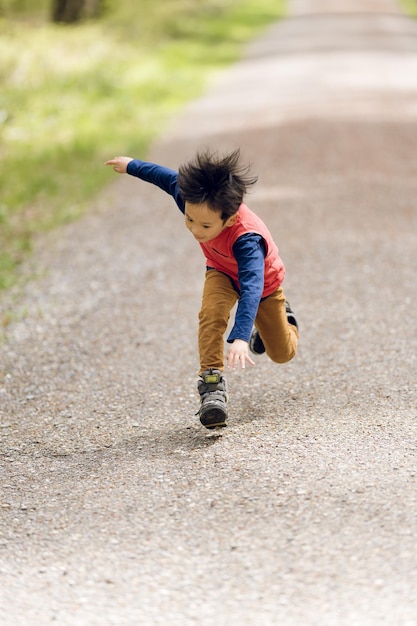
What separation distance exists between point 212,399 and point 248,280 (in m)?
0.59

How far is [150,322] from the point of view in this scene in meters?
6.19

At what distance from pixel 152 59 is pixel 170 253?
44.8 feet

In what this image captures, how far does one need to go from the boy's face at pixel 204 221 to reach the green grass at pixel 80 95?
3582 millimetres

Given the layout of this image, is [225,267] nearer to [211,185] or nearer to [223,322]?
[223,322]

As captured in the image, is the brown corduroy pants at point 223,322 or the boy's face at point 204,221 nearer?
the boy's face at point 204,221

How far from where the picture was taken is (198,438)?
4.14 meters

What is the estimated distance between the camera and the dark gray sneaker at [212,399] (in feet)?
13.3

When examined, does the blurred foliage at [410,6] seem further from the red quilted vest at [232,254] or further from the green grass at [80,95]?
the red quilted vest at [232,254]

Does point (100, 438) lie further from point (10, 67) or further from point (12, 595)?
point (10, 67)

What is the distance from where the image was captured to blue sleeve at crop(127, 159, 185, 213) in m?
4.15

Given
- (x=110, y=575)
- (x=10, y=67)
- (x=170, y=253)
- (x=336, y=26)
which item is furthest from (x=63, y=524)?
(x=336, y=26)

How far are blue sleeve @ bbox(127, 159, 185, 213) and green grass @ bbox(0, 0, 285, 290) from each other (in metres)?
3.01

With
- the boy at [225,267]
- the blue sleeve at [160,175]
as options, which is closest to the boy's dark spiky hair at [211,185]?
the boy at [225,267]

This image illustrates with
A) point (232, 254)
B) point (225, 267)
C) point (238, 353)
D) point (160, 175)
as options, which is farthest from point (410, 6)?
point (238, 353)
